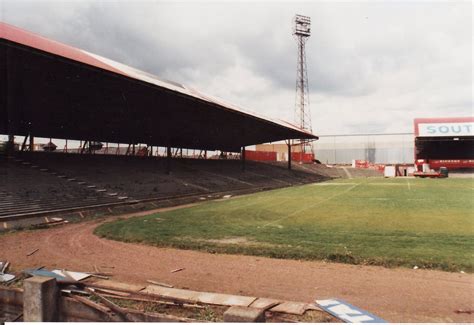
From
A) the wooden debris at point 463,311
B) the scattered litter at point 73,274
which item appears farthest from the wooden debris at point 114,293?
the wooden debris at point 463,311

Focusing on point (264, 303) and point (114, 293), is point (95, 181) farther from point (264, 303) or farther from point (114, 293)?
point (264, 303)

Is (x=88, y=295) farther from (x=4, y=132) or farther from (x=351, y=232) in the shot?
(x=4, y=132)

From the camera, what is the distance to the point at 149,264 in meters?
11.7

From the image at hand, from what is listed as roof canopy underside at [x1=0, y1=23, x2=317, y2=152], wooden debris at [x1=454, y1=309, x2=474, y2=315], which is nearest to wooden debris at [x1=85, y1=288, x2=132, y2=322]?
wooden debris at [x1=454, y1=309, x2=474, y2=315]

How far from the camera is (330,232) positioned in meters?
15.2

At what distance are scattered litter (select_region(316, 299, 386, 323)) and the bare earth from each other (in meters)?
0.26

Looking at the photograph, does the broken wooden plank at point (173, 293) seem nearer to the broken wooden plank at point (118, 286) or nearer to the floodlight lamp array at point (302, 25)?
the broken wooden plank at point (118, 286)

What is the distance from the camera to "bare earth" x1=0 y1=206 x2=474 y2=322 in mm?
8023

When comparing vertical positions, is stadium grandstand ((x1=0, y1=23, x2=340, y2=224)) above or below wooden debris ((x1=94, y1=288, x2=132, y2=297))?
above

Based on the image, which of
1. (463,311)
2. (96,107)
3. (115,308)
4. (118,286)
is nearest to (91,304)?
(115,308)

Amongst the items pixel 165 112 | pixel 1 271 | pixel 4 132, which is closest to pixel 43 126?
pixel 4 132

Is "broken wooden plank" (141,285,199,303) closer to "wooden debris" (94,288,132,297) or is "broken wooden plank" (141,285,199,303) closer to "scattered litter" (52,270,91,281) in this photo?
"wooden debris" (94,288,132,297)

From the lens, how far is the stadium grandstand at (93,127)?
22.6m

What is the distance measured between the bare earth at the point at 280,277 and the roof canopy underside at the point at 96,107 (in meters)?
11.9
